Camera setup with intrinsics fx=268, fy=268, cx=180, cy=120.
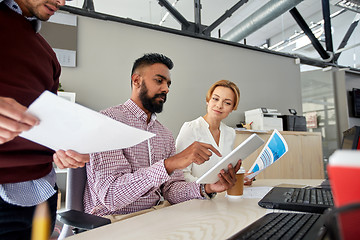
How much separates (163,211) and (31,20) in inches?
35.5

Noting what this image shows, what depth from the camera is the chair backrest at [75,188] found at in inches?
46.1

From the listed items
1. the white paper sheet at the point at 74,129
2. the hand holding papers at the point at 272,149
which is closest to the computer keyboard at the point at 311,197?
the hand holding papers at the point at 272,149

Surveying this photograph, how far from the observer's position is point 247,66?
149 inches

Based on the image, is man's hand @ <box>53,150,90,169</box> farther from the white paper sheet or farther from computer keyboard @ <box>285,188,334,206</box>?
computer keyboard @ <box>285,188,334,206</box>

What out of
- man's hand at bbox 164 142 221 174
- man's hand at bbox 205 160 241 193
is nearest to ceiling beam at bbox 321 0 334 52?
man's hand at bbox 205 160 241 193

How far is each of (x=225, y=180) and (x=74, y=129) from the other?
0.73m

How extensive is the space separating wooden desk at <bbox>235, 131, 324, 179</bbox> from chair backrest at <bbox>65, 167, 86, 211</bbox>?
2.37 m

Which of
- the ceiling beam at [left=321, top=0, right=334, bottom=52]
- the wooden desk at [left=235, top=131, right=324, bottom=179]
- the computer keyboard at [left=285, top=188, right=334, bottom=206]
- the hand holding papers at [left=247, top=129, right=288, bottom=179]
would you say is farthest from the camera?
the ceiling beam at [left=321, top=0, right=334, bottom=52]

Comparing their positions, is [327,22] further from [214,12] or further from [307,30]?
[214,12]

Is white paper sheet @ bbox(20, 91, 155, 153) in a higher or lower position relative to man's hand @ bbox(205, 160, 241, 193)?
higher

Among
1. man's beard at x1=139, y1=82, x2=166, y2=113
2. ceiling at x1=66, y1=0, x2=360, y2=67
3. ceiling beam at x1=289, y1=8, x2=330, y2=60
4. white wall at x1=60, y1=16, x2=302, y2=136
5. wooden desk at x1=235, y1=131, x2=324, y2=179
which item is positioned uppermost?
ceiling at x1=66, y1=0, x2=360, y2=67

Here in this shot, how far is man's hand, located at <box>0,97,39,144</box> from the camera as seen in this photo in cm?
51

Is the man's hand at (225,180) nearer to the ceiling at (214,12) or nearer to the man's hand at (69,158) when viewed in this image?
the man's hand at (69,158)

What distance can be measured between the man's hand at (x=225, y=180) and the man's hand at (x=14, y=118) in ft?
2.48
